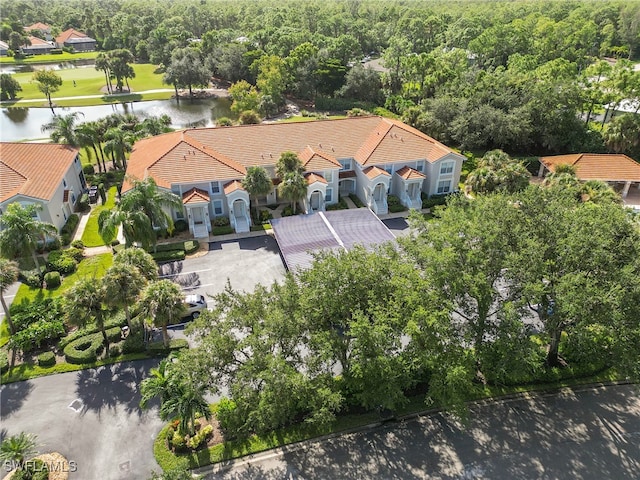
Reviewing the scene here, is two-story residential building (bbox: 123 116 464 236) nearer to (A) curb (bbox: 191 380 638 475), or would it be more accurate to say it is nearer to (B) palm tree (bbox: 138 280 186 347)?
(B) palm tree (bbox: 138 280 186 347)

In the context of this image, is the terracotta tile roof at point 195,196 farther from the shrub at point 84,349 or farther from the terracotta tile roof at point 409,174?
the terracotta tile roof at point 409,174

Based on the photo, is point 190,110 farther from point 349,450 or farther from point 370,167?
point 349,450

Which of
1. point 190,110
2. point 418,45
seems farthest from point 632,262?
point 418,45

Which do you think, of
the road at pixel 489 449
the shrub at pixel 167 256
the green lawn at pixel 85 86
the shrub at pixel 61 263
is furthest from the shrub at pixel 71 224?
the green lawn at pixel 85 86

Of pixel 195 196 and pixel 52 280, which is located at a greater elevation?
pixel 195 196

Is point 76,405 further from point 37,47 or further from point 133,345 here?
point 37,47

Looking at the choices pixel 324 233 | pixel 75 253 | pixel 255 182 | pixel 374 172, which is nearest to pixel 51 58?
pixel 75 253
